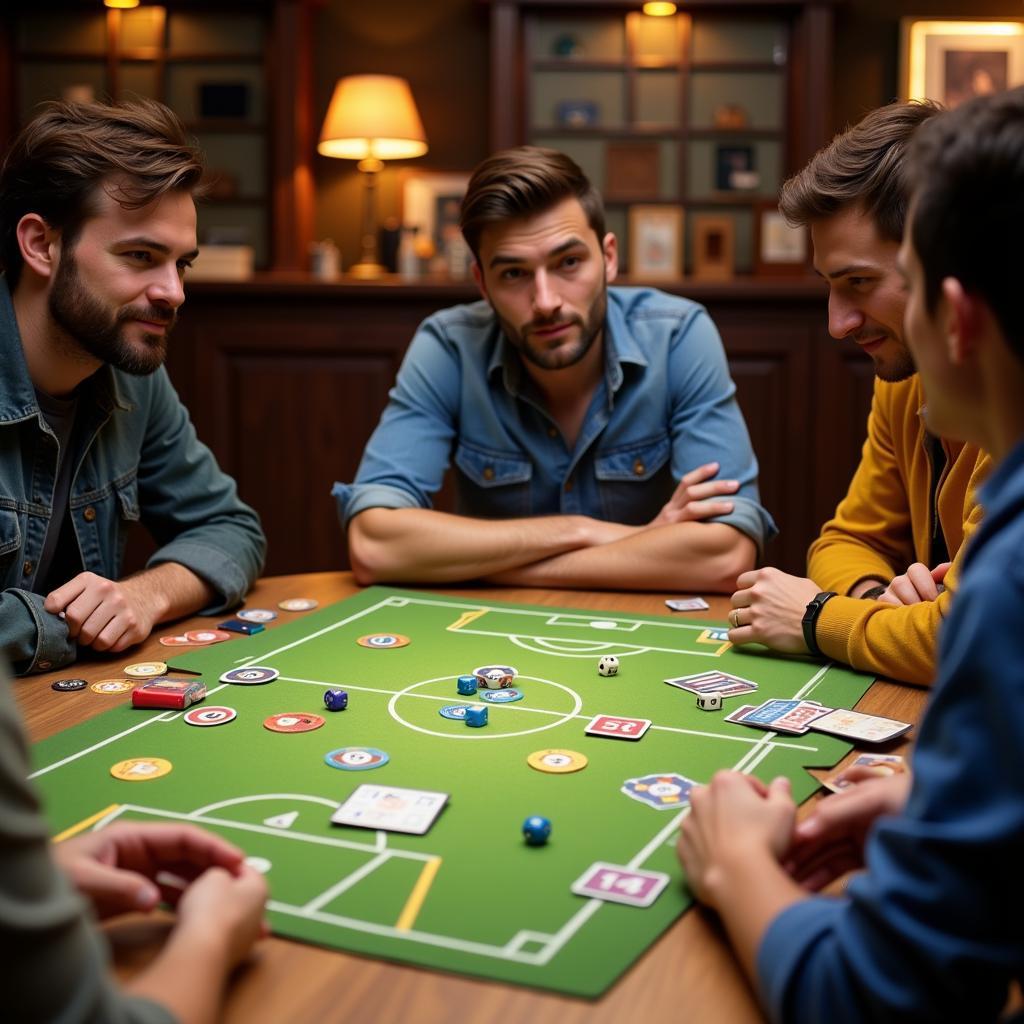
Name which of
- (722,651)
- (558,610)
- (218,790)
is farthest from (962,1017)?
(558,610)

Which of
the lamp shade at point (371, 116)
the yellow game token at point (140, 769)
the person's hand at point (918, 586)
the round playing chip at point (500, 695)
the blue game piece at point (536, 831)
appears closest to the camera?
the blue game piece at point (536, 831)

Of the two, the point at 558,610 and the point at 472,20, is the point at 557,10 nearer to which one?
the point at 472,20

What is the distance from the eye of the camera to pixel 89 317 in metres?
2.11

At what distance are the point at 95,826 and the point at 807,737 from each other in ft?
2.68

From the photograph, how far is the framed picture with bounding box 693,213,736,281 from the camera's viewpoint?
4.57 m

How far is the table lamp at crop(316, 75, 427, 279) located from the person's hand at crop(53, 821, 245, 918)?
3621 millimetres

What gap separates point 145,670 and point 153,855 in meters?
0.73

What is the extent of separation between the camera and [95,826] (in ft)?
4.02

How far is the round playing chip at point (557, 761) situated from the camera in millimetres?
1370

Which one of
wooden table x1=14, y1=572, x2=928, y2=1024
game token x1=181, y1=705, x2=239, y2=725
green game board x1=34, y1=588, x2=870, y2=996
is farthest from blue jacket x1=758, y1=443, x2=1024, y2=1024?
game token x1=181, y1=705, x2=239, y2=725

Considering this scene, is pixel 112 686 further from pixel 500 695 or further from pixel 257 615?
pixel 500 695

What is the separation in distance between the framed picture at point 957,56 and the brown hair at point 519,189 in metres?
2.45

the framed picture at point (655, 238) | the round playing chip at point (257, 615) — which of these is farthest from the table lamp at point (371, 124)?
the round playing chip at point (257, 615)

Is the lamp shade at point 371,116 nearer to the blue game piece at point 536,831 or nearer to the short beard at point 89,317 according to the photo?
the short beard at point 89,317
